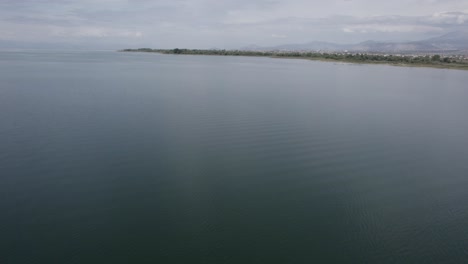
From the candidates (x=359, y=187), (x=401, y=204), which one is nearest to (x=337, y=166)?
(x=359, y=187)

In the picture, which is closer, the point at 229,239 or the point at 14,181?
the point at 229,239

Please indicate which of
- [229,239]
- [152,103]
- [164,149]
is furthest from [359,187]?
[152,103]

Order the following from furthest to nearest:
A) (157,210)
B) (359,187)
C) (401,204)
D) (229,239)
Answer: (359,187) < (401,204) < (157,210) < (229,239)

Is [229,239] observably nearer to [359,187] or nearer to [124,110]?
[359,187]

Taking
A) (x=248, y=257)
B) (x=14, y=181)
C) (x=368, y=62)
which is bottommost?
(x=248, y=257)

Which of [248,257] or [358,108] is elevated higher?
[358,108]

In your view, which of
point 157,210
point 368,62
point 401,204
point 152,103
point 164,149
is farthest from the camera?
point 368,62
